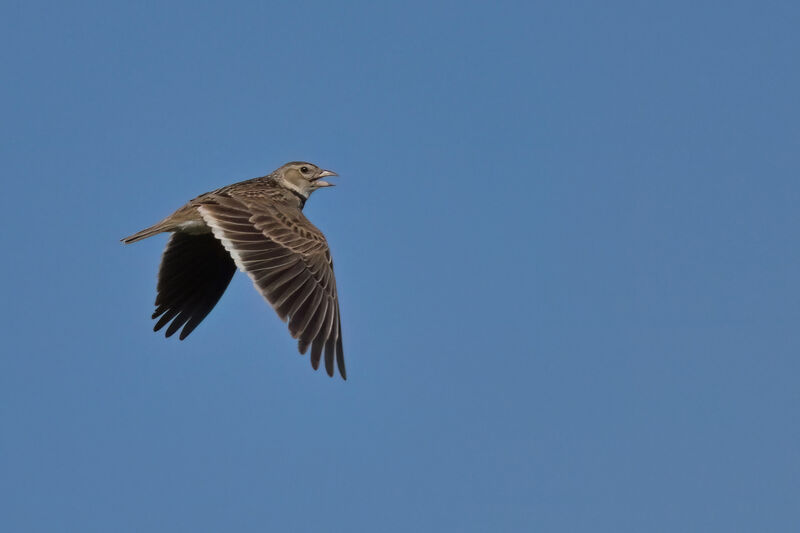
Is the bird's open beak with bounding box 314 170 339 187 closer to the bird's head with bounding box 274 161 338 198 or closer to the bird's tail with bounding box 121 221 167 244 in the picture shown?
the bird's head with bounding box 274 161 338 198

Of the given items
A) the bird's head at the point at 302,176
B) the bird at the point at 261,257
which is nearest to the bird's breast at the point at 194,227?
the bird at the point at 261,257

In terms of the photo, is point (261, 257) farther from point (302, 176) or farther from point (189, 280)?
point (302, 176)

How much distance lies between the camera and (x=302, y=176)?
A: 20719 millimetres

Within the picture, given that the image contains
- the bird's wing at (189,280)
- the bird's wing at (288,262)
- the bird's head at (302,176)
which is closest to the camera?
the bird's wing at (288,262)

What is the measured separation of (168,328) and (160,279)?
764 millimetres

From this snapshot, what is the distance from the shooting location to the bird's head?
20656mm

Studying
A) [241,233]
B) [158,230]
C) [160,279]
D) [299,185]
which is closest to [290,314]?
[241,233]

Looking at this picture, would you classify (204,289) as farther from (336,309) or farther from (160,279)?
(336,309)

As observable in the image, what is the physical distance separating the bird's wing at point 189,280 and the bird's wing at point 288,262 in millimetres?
1305

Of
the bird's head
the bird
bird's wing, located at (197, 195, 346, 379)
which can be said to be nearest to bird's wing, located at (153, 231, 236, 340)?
the bird

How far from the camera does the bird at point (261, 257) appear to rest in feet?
50.5

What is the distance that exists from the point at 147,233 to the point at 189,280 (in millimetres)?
1826

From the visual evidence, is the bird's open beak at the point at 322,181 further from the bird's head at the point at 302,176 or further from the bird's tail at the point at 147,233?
the bird's tail at the point at 147,233

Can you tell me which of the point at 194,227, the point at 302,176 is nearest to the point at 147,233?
the point at 194,227
